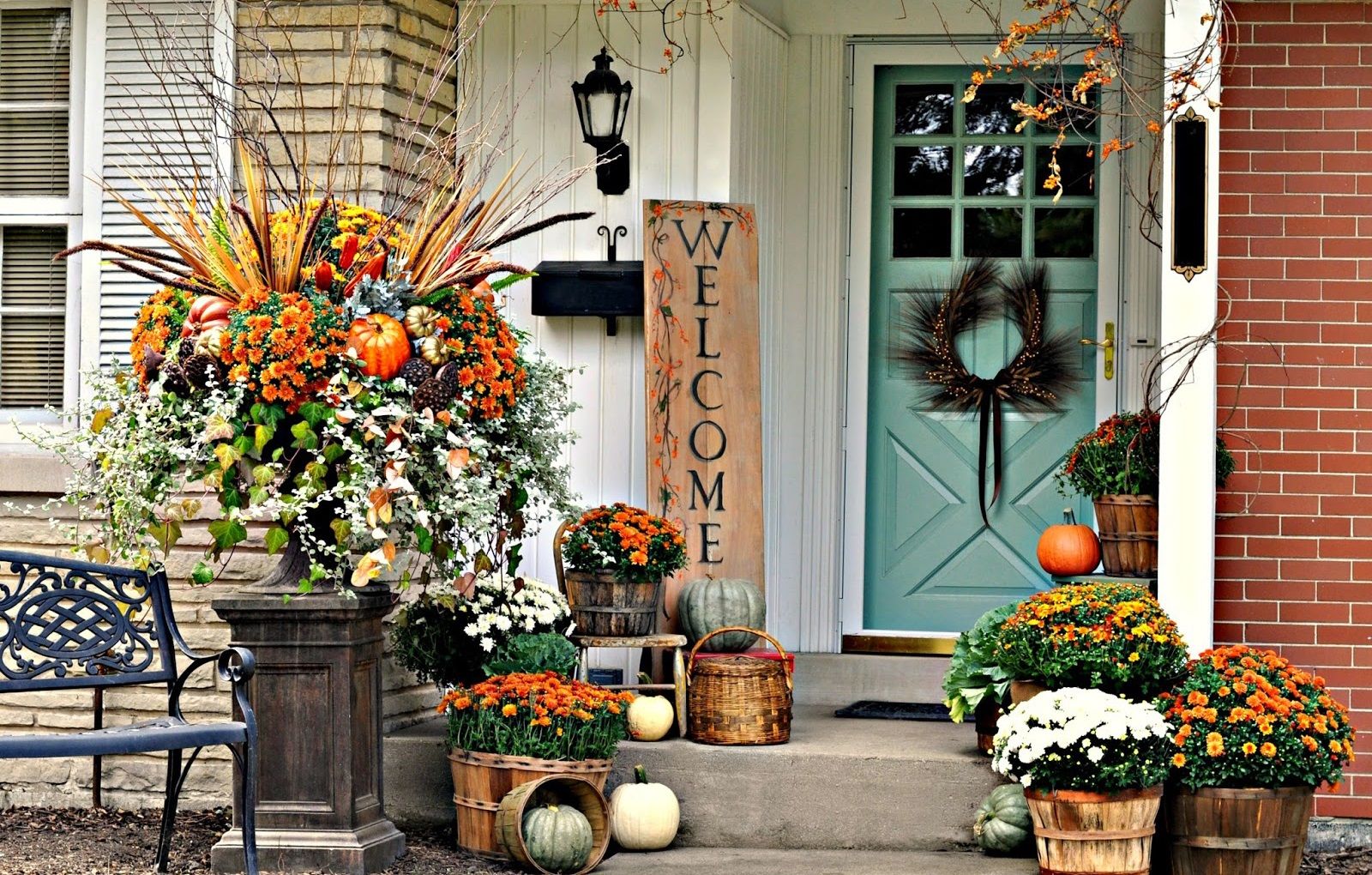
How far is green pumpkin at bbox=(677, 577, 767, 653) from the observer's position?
5496 mm

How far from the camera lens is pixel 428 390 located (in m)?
4.42

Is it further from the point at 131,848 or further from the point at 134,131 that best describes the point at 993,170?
the point at 131,848

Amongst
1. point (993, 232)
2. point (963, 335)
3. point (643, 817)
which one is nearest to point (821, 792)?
point (643, 817)

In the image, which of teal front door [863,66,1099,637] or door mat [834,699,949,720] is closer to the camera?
door mat [834,699,949,720]

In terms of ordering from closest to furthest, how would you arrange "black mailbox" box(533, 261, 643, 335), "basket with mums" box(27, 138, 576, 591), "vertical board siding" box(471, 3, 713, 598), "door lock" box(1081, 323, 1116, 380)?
"basket with mums" box(27, 138, 576, 591)
"black mailbox" box(533, 261, 643, 335)
"vertical board siding" box(471, 3, 713, 598)
"door lock" box(1081, 323, 1116, 380)

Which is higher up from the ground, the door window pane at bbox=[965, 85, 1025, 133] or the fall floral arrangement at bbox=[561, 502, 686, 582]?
the door window pane at bbox=[965, 85, 1025, 133]

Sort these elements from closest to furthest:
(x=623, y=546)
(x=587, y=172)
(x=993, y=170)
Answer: (x=623, y=546) < (x=587, y=172) < (x=993, y=170)

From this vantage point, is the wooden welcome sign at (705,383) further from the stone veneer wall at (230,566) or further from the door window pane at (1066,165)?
the door window pane at (1066,165)

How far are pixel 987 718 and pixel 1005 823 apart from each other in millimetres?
370

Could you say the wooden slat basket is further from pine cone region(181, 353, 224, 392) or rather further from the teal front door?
the teal front door

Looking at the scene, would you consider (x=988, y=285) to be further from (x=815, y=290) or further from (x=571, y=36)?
(x=571, y=36)

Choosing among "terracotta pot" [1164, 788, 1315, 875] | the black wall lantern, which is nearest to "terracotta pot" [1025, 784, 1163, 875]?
"terracotta pot" [1164, 788, 1315, 875]

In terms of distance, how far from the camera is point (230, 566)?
5422 mm

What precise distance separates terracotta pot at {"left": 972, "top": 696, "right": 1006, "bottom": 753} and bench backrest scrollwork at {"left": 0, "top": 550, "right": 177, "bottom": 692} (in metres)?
2.47
